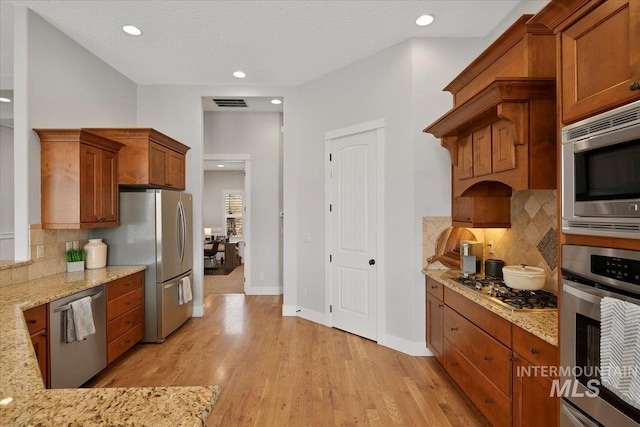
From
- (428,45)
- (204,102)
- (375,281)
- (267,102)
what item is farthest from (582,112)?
(204,102)

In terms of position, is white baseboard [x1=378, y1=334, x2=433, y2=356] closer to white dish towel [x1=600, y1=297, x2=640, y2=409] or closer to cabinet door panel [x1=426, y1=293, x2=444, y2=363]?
cabinet door panel [x1=426, y1=293, x2=444, y2=363]

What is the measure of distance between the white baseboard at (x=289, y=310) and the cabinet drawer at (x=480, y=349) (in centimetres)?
236

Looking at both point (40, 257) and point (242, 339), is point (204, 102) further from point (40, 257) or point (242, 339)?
point (242, 339)

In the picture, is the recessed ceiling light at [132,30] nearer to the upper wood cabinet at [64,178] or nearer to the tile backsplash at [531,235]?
the upper wood cabinet at [64,178]

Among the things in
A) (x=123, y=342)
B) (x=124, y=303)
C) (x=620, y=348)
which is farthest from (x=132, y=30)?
(x=620, y=348)

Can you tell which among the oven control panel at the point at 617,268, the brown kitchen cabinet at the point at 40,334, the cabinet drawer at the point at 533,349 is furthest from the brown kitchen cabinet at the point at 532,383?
the brown kitchen cabinet at the point at 40,334

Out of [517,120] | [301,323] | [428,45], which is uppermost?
[428,45]

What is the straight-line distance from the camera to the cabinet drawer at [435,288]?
9.77ft

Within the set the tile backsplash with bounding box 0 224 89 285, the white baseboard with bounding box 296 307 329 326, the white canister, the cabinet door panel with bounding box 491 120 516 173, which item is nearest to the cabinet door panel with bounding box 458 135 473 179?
the cabinet door panel with bounding box 491 120 516 173

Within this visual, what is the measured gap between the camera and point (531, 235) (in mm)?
2588

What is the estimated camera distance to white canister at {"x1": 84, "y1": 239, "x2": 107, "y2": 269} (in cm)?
346

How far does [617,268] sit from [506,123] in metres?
1.28

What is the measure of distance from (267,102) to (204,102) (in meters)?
1.00

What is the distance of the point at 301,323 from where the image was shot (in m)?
4.41
